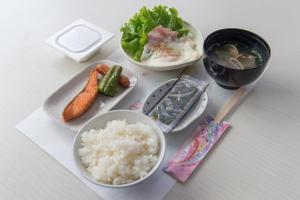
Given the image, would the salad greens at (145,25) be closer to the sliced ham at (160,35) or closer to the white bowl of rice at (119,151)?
the sliced ham at (160,35)

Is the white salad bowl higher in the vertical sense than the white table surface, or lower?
higher

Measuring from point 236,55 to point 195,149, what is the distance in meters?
0.32

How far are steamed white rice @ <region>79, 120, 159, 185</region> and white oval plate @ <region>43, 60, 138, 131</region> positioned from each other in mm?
122

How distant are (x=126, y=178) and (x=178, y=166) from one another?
138mm

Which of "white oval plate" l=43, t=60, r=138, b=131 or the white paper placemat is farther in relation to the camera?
"white oval plate" l=43, t=60, r=138, b=131

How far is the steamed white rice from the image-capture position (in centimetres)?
68

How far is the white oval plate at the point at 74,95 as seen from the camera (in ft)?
2.86

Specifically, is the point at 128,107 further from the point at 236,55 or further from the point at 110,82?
the point at 236,55

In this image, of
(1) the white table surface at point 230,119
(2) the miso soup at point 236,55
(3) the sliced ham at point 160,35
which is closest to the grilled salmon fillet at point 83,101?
(1) the white table surface at point 230,119

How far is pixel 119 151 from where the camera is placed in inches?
27.6

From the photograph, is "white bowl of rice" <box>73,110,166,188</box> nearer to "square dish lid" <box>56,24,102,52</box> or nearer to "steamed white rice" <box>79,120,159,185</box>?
"steamed white rice" <box>79,120,159,185</box>

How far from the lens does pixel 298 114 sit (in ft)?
2.82

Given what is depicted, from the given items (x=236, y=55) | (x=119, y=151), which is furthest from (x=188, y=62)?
(x=119, y=151)

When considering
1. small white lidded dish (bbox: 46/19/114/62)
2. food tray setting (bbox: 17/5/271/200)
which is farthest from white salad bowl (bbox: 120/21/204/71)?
small white lidded dish (bbox: 46/19/114/62)
